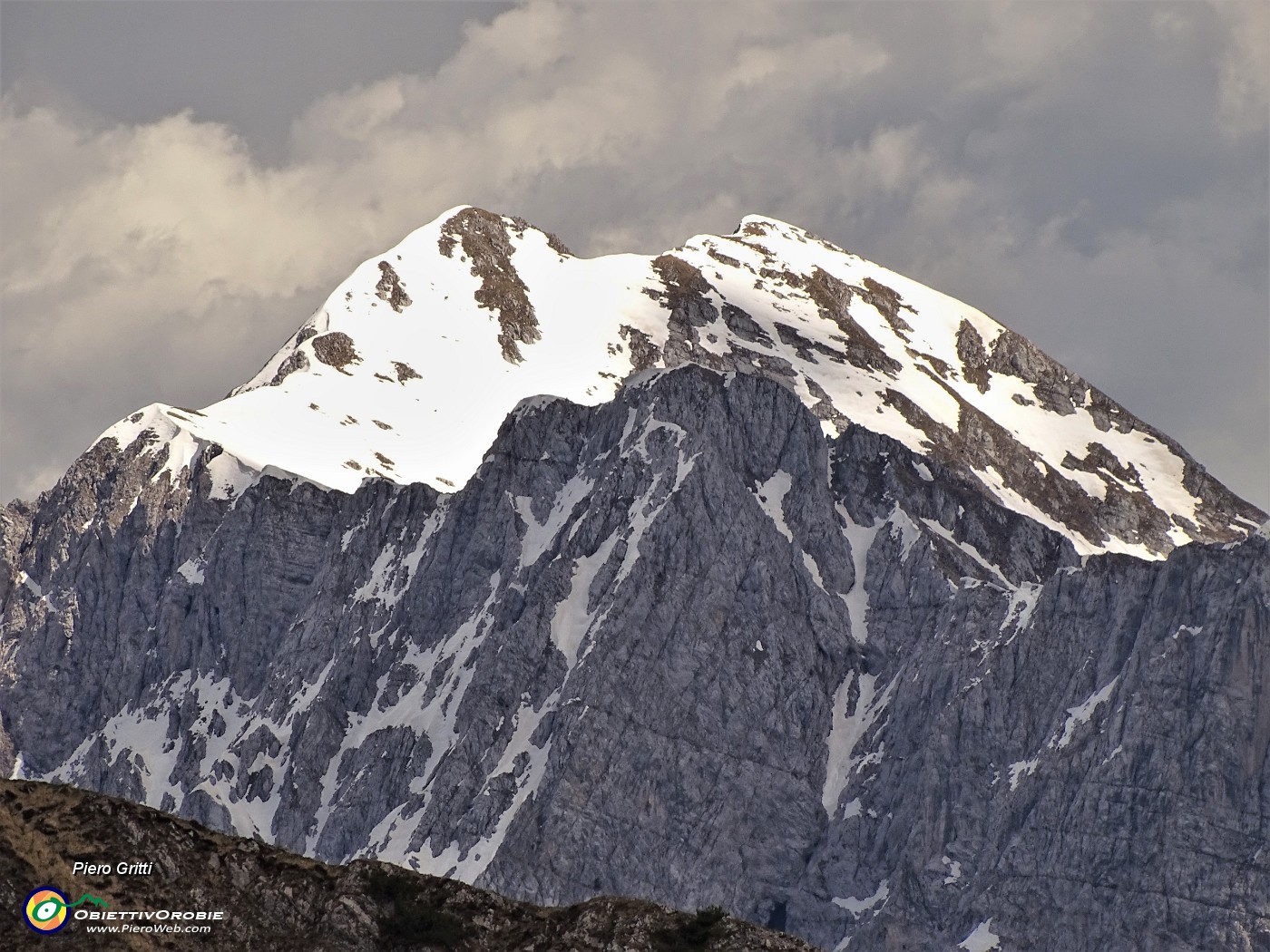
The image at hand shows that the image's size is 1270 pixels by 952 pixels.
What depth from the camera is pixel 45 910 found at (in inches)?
4281

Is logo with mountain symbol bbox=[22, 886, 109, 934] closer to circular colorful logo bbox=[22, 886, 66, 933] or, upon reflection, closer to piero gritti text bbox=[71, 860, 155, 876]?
circular colorful logo bbox=[22, 886, 66, 933]

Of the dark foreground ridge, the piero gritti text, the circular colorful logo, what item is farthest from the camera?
the dark foreground ridge

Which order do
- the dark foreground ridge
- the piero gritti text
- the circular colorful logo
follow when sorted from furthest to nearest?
the dark foreground ridge, the piero gritti text, the circular colorful logo

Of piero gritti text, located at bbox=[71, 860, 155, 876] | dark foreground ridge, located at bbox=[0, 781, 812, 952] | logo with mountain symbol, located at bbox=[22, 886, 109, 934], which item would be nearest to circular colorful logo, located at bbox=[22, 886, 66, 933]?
logo with mountain symbol, located at bbox=[22, 886, 109, 934]

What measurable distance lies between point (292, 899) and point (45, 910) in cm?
1152

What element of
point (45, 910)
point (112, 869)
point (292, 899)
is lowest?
point (45, 910)

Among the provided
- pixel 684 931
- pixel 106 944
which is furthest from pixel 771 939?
pixel 106 944

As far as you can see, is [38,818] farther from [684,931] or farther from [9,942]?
[684,931]

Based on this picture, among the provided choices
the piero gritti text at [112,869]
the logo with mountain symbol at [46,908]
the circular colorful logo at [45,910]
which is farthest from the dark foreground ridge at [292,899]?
the circular colorful logo at [45,910]

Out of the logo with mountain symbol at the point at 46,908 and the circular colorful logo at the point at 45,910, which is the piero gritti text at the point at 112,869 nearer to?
the logo with mountain symbol at the point at 46,908

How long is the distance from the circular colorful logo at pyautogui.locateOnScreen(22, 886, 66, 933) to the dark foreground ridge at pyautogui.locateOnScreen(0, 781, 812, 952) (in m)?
1.64

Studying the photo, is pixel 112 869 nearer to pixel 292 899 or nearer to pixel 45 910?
pixel 45 910

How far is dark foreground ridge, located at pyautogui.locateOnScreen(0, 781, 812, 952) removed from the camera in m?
113

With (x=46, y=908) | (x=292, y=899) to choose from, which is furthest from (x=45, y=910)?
(x=292, y=899)
